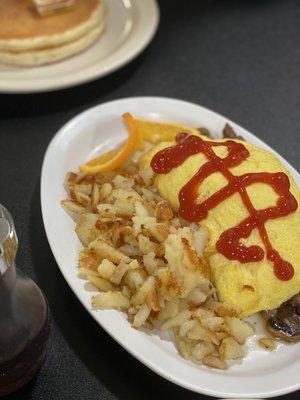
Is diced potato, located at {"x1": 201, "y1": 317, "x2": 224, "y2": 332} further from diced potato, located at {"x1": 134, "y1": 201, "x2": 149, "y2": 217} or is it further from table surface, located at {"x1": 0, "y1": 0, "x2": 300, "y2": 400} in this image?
diced potato, located at {"x1": 134, "y1": 201, "x2": 149, "y2": 217}

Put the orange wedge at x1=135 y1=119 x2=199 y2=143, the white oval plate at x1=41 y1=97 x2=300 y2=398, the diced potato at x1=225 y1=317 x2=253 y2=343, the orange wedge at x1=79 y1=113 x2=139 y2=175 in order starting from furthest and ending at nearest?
the orange wedge at x1=135 y1=119 x2=199 y2=143
the orange wedge at x1=79 y1=113 x2=139 y2=175
the diced potato at x1=225 y1=317 x2=253 y2=343
the white oval plate at x1=41 y1=97 x2=300 y2=398

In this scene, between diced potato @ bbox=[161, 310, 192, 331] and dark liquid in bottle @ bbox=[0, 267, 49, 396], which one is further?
diced potato @ bbox=[161, 310, 192, 331]

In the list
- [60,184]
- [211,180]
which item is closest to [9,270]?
[60,184]

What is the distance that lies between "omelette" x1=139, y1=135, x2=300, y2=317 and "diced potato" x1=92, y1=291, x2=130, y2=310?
236mm

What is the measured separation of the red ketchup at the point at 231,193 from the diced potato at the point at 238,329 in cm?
15

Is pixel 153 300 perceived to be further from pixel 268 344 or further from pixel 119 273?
pixel 268 344

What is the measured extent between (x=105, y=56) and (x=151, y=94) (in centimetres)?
23

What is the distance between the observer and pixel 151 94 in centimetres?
222

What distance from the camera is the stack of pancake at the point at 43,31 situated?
213 cm

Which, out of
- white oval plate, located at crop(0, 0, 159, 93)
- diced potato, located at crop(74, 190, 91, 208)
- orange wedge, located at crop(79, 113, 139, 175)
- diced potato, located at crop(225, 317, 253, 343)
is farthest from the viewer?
white oval plate, located at crop(0, 0, 159, 93)

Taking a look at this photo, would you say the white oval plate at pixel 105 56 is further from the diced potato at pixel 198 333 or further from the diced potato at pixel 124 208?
the diced potato at pixel 198 333

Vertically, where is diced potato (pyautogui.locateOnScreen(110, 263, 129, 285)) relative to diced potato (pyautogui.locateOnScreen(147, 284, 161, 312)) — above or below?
above

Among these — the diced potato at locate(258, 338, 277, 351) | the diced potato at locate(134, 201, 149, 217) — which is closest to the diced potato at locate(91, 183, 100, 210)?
the diced potato at locate(134, 201, 149, 217)

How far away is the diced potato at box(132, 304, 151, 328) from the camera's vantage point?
1.32 m
